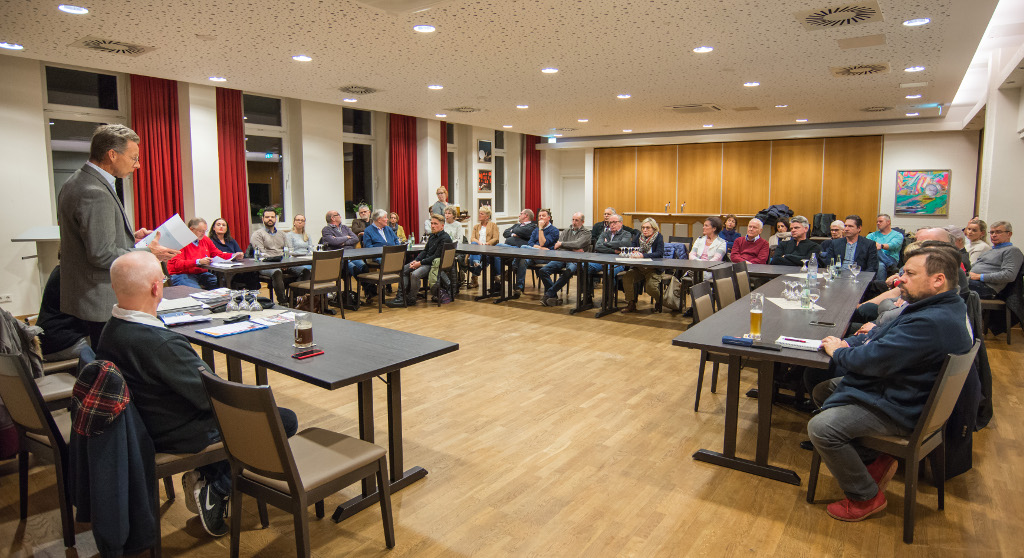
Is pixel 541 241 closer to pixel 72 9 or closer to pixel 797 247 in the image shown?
pixel 797 247

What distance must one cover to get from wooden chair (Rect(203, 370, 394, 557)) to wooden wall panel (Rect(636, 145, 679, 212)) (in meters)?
12.2

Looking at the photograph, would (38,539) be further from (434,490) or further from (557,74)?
(557,74)

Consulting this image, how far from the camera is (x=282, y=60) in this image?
623 centimetres

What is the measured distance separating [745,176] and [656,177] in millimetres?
1932

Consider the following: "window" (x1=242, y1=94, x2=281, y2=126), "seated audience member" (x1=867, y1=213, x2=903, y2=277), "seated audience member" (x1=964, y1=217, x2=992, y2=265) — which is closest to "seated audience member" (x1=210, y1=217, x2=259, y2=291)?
"window" (x1=242, y1=94, x2=281, y2=126)

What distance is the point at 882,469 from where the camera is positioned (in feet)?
9.53

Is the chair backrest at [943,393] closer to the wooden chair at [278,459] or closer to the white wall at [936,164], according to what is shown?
the wooden chair at [278,459]

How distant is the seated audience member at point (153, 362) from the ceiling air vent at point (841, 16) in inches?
176

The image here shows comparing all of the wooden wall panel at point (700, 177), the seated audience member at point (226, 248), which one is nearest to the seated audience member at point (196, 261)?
the seated audience member at point (226, 248)

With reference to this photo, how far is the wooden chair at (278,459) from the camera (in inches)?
78.5

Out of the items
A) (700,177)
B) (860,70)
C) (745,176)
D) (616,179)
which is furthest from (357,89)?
(745,176)

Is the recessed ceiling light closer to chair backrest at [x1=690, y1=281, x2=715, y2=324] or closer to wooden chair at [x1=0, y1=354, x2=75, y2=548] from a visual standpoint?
wooden chair at [x1=0, y1=354, x2=75, y2=548]

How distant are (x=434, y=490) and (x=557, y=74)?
505 centimetres

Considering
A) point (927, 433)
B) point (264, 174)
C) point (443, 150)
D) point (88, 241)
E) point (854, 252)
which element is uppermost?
point (443, 150)
